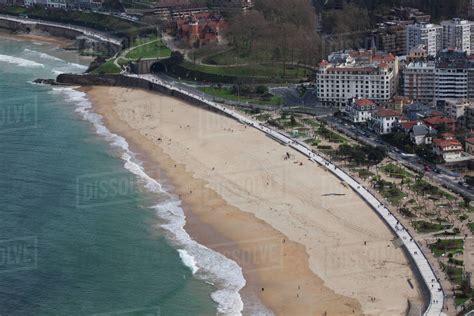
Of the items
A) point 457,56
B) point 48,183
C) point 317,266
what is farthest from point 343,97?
point 317,266

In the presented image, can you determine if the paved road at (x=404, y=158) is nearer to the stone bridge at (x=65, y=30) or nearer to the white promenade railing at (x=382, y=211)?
the white promenade railing at (x=382, y=211)

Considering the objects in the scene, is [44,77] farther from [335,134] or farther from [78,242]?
[78,242]

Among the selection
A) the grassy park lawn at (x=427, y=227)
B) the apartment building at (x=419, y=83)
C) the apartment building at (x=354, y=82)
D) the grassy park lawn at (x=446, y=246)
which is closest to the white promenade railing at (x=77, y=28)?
the apartment building at (x=354, y=82)

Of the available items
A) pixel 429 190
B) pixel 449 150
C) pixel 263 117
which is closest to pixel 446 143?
pixel 449 150

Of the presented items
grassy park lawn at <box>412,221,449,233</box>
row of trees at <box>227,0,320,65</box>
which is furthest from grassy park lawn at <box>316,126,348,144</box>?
row of trees at <box>227,0,320,65</box>

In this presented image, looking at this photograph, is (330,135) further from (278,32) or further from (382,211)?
(278,32)

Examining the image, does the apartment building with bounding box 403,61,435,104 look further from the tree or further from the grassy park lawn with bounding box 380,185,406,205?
the grassy park lawn with bounding box 380,185,406,205
